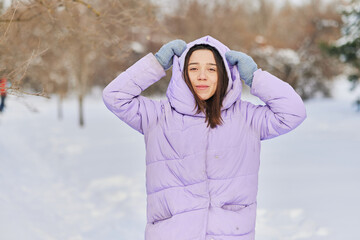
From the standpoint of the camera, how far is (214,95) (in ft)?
7.42

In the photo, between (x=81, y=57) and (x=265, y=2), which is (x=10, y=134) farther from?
(x=265, y=2)

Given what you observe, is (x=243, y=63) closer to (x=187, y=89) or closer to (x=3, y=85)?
(x=187, y=89)

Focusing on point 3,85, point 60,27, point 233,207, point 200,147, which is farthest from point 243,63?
point 60,27

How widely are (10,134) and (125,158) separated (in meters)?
5.22

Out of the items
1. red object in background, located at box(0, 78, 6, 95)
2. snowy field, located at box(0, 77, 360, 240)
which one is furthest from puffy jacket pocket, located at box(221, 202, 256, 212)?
snowy field, located at box(0, 77, 360, 240)

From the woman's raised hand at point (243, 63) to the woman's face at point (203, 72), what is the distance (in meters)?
0.09

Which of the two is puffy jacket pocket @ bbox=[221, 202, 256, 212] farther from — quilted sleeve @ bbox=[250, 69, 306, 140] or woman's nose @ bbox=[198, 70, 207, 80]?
woman's nose @ bbox=[198, 70, 207, 80]

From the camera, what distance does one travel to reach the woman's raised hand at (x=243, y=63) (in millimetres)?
2221

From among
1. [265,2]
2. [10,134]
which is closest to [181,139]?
[10,134]

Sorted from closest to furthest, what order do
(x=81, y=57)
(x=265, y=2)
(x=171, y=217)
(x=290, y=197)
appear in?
1. (x=171, y=217)
2. (x=290, y=197)
3. (x=81, y=57)
4. (x=265, y=2)

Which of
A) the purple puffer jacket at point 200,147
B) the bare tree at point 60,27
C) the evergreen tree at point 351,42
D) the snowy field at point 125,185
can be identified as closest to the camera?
the purple puffer jacket at point 200,147

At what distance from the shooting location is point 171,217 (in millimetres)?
2186

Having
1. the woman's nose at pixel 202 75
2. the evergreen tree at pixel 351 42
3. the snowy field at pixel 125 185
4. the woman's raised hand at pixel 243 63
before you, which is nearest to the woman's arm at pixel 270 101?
the woman's raised hand at pixel 243 63

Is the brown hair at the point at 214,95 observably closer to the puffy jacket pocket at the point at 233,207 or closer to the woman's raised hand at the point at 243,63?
the woman's raised hand at the point at 243,63
